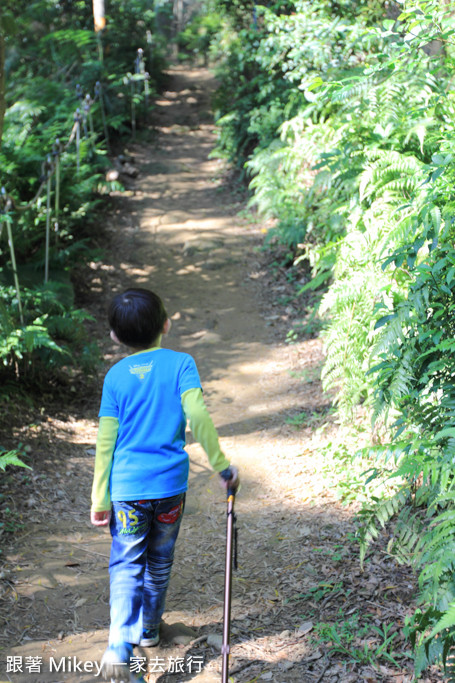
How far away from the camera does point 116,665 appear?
239cm

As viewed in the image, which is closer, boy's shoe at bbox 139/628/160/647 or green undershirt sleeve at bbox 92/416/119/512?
green undershirt sleeve at bbox 92/416/119/512

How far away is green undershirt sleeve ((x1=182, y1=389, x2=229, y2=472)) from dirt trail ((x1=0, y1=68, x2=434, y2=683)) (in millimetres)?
1131

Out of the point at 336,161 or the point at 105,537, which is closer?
the point at 105,537

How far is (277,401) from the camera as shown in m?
5.52

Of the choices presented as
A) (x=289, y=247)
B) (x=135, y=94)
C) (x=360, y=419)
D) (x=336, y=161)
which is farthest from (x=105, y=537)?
(x=135, y=94)

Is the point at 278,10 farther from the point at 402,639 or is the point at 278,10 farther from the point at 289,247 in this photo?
the point at 402,639

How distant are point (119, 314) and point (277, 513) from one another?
2123 mm

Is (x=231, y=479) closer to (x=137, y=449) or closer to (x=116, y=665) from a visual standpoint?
(x=137, y=449)

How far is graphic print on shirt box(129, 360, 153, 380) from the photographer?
257 centimetres

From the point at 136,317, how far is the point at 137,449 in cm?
58

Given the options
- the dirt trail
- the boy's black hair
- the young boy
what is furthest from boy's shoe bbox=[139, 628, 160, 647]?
the boy's black hair

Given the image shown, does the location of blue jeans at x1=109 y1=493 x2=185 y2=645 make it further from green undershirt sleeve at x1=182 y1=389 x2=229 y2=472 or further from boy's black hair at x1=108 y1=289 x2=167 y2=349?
boy's black hair at x1=108 y1=289 x2=167 y2=349

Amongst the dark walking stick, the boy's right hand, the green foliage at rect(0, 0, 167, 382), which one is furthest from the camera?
the green foliage at rect(0, 0, 167, 382)

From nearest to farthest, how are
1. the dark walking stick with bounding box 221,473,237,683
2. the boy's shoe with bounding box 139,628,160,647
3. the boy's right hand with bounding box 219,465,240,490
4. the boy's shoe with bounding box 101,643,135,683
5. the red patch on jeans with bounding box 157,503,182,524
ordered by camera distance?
the dark walking stick with bounding box 221,473,237,683, the boy's shoe with bounding box 101,643,135,683, the boy's right hand with bounding box 219,465,240,490, the red patch on jeans with bounding box 157,503,182,524, the boy's shoe with bounding box 139,628,160,647
